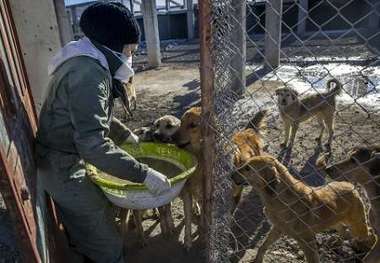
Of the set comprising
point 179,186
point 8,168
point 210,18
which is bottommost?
point 179,186

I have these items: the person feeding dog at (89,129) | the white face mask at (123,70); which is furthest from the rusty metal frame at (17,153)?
the white face mask at (123,70)

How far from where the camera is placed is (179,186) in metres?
3.14

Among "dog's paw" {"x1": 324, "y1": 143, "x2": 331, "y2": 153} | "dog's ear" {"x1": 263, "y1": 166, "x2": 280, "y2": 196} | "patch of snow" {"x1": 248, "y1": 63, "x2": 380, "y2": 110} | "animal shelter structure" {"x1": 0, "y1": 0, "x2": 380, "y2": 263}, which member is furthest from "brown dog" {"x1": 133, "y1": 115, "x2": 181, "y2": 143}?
"patch of snow" {"x1": 248, "y1": 63, "x2": 380, "y2": 110}

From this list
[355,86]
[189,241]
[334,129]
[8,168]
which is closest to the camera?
[8,168]

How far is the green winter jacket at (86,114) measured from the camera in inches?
107

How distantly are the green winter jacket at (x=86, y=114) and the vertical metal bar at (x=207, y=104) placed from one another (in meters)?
0.47

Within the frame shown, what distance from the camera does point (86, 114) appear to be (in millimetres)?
2717

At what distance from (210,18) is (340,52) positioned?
11663mm

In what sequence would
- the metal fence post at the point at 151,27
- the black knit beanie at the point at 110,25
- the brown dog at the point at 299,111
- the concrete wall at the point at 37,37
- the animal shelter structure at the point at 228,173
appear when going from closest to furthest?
the animal shelter structure at the point at 228,173
the black knit beanie at the point at 110,25
the concrete wall at the point at 37,37
the brown dog at the point at 299,111
the metal fence post at the point at 151,27

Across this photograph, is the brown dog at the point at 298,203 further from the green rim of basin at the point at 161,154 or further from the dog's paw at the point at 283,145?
the dog's paw at the point at 283,145

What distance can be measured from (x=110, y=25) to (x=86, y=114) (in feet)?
2.18

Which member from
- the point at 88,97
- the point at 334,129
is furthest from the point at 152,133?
the point at 334,129

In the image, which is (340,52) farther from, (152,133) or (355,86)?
(152,133)

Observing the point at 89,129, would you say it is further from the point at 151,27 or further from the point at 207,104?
the point at 151,27
